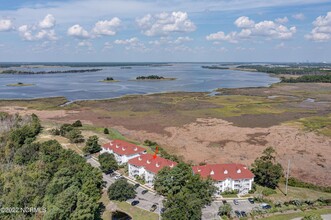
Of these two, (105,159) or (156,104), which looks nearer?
(105,159)

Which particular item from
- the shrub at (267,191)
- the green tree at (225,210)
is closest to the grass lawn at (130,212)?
the green tree at (225,210)

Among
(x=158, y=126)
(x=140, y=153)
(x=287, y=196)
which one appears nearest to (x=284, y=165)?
(x=287, y=196)

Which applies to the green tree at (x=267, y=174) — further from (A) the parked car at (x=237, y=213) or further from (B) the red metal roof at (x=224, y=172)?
(A) the parked car at (x=237, y=213)

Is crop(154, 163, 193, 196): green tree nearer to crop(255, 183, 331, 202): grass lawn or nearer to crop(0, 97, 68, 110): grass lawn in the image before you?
crop(255, 183, 331, 202): grass lawn

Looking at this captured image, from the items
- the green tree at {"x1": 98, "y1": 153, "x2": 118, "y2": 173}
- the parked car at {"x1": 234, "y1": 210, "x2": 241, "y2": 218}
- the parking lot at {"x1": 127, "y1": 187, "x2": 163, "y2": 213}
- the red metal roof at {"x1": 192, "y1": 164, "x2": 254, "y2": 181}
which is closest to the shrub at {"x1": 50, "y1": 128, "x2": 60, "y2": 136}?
the green tree at {"x1": 98, "y1": 153, "x2": 118, "y2": 173}

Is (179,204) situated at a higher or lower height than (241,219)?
higher

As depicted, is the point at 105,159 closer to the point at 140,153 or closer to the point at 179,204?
the point at 140,153
